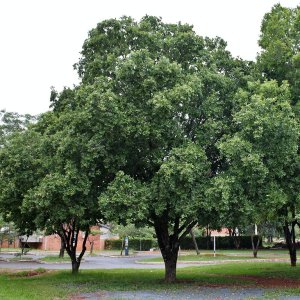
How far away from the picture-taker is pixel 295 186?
637 inches

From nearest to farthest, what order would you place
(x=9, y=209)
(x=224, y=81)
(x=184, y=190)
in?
1. (x=184, y=190)
2. (x=224, y=81)
3. (x=9, y=209)

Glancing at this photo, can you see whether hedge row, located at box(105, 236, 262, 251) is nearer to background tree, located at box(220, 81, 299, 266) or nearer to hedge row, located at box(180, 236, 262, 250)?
hedge row, located at box(180, 236, 262, 250)

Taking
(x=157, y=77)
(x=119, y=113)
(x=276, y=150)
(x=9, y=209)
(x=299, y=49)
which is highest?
(x=299, y=49)

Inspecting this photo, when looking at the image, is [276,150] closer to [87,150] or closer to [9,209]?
[87,150]

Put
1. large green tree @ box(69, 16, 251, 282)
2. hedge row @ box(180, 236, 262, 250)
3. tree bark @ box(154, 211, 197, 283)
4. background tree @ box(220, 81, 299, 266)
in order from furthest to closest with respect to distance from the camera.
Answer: hedge row @ box(180, 236, 262, 250)
tree bark @ box(154, 211, 197, 283)
large green tree @ box(69, 16, 251, 282)
background tree @ box(220, 81, 299, 266)

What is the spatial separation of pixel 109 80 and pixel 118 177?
4.06 m

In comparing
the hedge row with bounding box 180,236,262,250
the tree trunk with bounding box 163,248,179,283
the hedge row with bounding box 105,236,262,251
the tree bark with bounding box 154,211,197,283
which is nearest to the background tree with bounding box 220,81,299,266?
the tree bark with bounding box 154,211,197,283

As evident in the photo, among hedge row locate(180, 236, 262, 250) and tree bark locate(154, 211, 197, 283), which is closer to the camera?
tree bark locate(154, 211, 197, 283)

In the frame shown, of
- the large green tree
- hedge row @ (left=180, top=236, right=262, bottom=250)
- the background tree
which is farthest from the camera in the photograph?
hedge row @ (left=180, top=236, right=262, bottom=250)

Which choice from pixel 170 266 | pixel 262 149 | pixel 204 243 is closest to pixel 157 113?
pixel 262 149

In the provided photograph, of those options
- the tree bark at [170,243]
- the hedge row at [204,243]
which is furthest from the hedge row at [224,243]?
the tree bark at [170,243]

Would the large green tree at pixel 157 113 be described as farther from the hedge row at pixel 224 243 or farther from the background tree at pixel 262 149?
the hedge row at pixel 224 243

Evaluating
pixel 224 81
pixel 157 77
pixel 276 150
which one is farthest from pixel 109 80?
pixel 276 150

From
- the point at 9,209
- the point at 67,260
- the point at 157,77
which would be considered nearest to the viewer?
the point at 157,77
